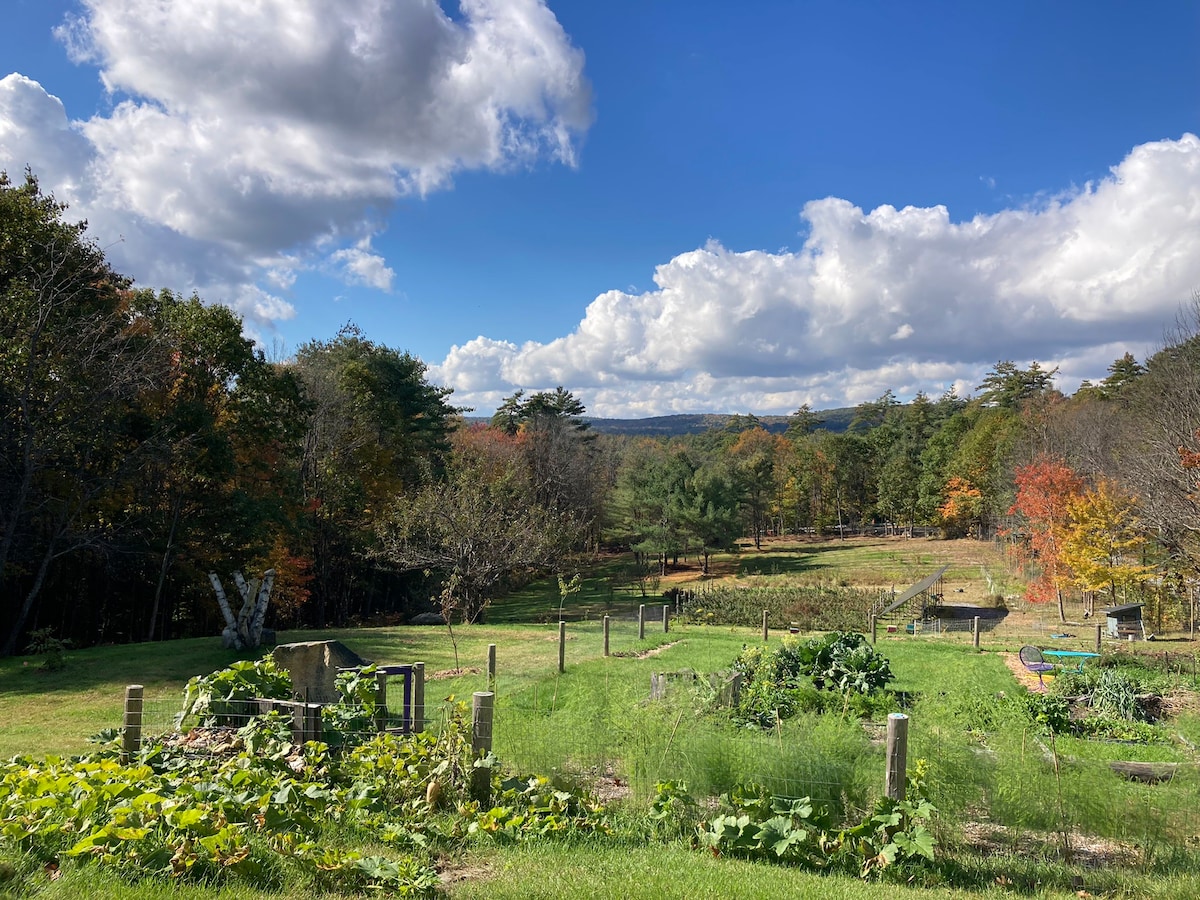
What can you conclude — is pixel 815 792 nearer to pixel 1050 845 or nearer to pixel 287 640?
pixel 1050 845

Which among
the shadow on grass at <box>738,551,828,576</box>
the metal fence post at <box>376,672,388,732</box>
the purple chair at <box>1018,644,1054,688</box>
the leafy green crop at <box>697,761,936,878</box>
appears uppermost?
the metal fence post at <box>376,672,388,732</box>

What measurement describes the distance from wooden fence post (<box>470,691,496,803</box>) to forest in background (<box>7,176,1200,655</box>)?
30.2ft

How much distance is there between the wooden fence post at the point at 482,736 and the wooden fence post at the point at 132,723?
2991 mm

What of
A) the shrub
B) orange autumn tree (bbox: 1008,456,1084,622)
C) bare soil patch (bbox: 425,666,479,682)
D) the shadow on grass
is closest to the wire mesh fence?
the shrub

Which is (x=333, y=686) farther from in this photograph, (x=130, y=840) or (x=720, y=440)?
A: (x=720, y=440)

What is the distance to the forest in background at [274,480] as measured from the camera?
17344mm

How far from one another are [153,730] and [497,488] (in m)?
19.5

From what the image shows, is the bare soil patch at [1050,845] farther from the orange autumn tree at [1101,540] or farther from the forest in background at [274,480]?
the orange autumn tree at [1101,540]

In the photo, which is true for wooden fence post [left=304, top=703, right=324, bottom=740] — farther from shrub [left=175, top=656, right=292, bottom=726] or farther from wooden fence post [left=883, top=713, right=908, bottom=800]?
wooden fence post [left=883, top=713, right=908, bottom=800]

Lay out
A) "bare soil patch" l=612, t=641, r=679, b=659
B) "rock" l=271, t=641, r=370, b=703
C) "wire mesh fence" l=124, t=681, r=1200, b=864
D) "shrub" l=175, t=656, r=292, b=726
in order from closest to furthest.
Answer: "wire mesh fence" l=124, t=681, r=1200, b=864 → "shrub" l=175, t=656, r=292, b=726 → "rock" l=271, t=641, r=370, b=703 → "bare soil patch" l=612, t=641, r=679, b=659

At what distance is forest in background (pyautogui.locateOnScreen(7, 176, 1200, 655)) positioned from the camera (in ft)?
56.9

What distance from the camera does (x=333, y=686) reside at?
7812mm

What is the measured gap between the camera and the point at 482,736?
596 cm

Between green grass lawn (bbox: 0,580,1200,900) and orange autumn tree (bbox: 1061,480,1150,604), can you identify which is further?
orange autumn tree (bbox: 1061,480,1150,604)
